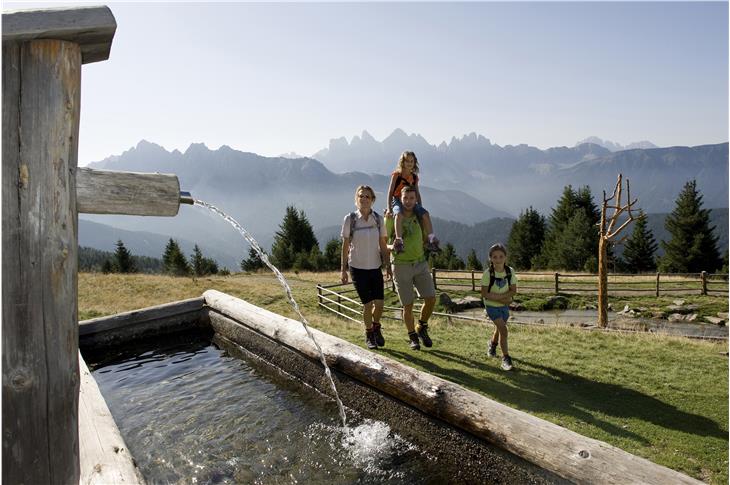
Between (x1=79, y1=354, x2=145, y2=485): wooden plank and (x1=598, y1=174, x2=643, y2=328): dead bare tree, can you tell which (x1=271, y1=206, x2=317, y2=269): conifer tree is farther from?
(x1=79, y1=354, x2=145, y2=485): wooden plank

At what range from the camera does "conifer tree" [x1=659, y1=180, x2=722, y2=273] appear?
50969 mm

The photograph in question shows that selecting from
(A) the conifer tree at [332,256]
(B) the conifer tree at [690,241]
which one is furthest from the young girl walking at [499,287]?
(B) the conifer tree at [690,241]

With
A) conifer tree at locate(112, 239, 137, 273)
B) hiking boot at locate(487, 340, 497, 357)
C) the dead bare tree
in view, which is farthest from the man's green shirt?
conifer tree at locate(112, 239, 137, 273)

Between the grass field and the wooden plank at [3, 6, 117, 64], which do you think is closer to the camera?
the wooden plank at [3, 6, 117, 64]

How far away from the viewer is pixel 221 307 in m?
9.71

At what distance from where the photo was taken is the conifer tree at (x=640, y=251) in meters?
54.7

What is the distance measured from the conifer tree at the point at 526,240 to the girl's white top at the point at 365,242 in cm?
5700

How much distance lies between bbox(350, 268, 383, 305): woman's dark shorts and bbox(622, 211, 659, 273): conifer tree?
5728cm

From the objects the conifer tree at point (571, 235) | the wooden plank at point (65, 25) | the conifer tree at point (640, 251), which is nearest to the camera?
the wooden plank at point (65, 25)

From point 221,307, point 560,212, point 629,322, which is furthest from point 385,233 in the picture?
point 560,212

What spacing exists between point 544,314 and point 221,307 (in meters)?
17.2

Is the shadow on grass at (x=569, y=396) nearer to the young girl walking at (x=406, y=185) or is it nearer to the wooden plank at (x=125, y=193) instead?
the young girl walking at (x=406, y=185)

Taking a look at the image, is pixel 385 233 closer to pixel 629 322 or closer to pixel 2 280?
pixel 2 280

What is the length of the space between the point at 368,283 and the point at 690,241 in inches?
2316
